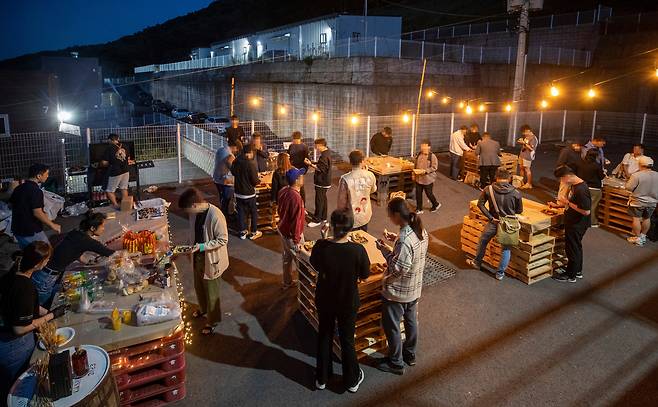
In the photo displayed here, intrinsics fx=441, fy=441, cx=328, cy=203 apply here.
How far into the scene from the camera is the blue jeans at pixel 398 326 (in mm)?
4789

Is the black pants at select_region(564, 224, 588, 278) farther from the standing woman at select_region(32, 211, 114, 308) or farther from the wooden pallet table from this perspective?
the standing woman at select_region(32, 211, 114, 308)

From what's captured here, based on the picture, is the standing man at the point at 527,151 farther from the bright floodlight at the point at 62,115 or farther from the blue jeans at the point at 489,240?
the bright floodlight at the point at 62,115

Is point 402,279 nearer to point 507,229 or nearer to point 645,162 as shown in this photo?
point 507,229

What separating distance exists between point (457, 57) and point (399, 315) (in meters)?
18.2

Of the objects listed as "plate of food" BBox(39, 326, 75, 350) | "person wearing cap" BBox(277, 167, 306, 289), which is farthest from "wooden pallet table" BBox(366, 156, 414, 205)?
"plate of food" BBox(39, 326, 75, 350)

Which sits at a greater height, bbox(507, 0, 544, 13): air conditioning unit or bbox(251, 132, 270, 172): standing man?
bbox(507, 0, 544, 13): air conditioning unit

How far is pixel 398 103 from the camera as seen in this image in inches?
707

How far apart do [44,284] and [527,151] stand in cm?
1194

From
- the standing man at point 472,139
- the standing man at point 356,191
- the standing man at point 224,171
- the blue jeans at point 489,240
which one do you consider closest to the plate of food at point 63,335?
the standing man at point 356,191

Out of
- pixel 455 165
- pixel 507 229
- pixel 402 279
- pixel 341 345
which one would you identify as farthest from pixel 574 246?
pixel 455 165

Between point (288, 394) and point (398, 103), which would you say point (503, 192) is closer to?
point (288, 394)

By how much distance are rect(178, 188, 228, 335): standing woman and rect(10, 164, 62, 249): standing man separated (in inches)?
98.7

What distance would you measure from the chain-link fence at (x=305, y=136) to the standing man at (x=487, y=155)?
16.4 feet

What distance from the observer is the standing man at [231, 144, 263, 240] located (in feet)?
27.2
